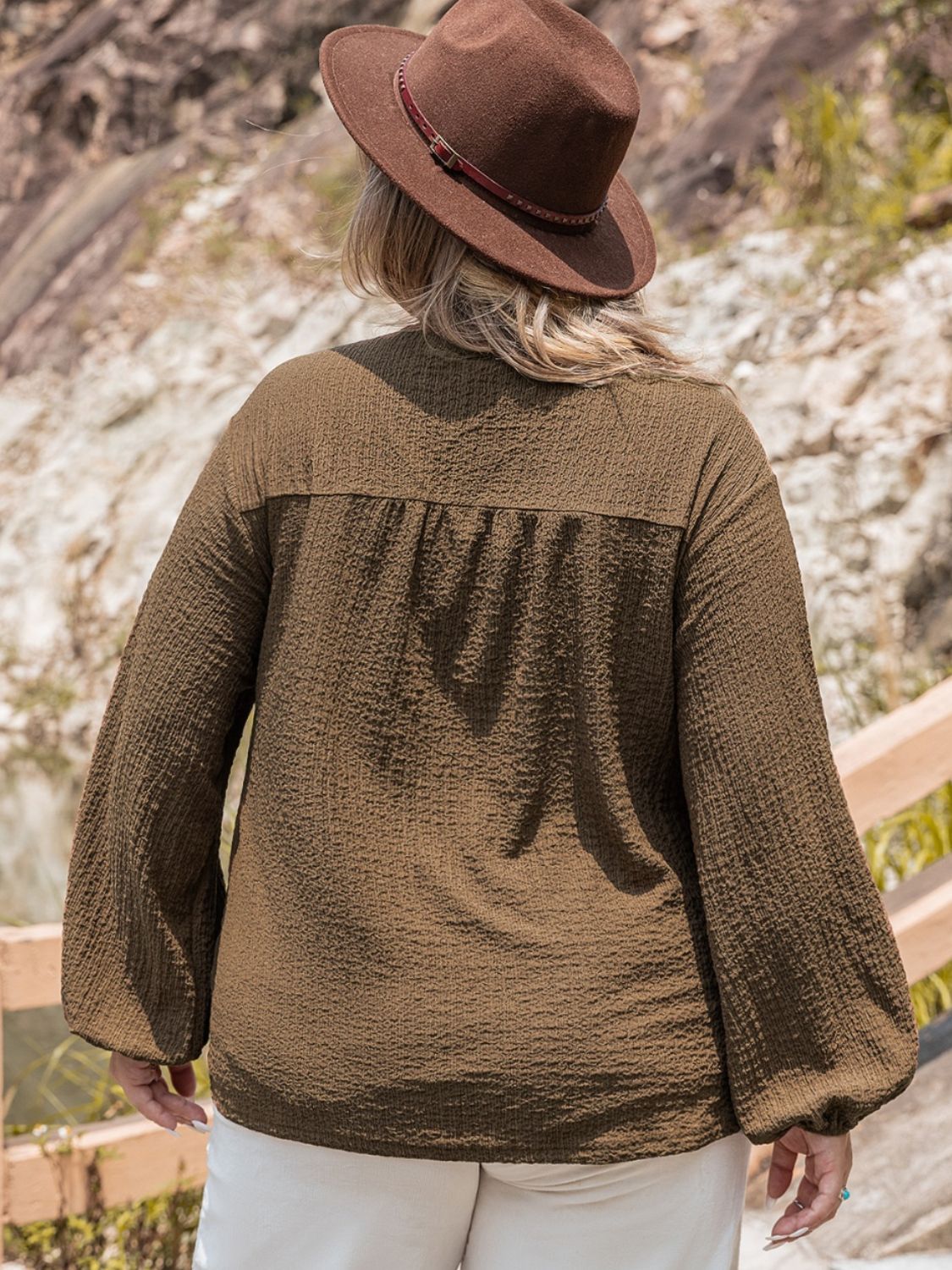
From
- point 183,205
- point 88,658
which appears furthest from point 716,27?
point 88,658

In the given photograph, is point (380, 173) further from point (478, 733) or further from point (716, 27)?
point (716, 27)

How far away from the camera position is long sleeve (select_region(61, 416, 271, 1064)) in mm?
1490

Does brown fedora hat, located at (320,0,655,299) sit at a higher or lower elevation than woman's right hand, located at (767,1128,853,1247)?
higher

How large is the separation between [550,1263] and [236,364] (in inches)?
350

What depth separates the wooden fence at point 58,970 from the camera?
2301 mm

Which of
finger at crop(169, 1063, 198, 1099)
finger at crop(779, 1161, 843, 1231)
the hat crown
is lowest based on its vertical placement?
finger at crop(169, 1063, 198, 1099)

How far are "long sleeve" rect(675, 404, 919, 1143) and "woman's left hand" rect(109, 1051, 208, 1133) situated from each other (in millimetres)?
654

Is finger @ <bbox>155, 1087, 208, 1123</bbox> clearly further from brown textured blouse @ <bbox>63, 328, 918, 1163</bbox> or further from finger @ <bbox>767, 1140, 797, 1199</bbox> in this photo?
finger @ <bbox>767, 1140, 797, 1199</bbox>

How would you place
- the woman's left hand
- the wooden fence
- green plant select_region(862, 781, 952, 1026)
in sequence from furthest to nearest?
green plant select_region(862, 781, 952, 1026) → the wooden fence → the woman's left hand

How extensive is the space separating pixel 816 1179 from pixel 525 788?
0.52 m

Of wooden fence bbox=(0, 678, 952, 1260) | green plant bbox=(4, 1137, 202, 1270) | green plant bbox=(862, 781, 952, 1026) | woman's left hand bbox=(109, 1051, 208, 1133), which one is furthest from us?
green plant bbox=(862, 781, 952, 1026)

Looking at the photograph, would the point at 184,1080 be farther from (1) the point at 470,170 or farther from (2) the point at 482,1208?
(1) the point at 470,170

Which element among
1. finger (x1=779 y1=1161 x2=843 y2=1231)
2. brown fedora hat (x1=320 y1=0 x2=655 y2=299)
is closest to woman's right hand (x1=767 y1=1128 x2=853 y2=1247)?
finger (x1=779 y1=1161 x2=843 y2=1231)

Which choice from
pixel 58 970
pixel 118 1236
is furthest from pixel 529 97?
pixel 118 1236
